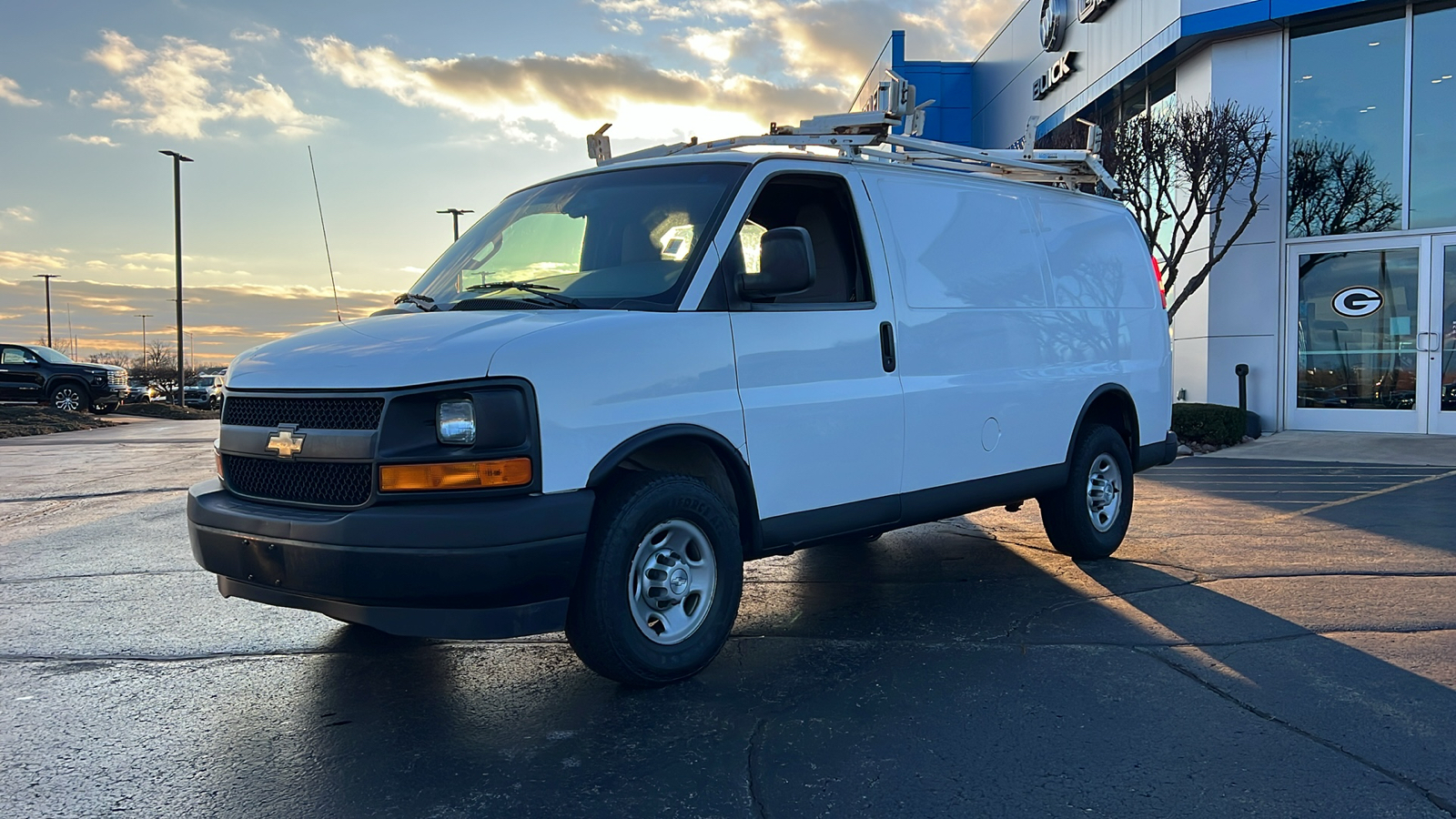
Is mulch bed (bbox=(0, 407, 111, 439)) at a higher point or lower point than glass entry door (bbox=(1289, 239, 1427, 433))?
lower

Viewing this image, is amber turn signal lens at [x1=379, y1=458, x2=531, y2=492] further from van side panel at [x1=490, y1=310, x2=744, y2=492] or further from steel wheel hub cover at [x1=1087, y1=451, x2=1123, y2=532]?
steel wheel hub cover at [x1=1087, y1=451, x2=1123, y2=532]

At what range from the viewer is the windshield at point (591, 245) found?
4.52m

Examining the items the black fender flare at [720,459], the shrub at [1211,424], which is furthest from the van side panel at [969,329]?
the shrub at [1211,424]

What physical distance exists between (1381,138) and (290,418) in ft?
54.1

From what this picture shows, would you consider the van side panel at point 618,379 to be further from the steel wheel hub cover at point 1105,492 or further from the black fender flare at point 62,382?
the black fender flare at point 62,382

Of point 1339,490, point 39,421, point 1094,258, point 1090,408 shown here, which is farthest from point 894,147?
point 39,421

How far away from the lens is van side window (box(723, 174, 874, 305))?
4.99 metres

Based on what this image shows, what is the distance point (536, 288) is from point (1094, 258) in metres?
3.72

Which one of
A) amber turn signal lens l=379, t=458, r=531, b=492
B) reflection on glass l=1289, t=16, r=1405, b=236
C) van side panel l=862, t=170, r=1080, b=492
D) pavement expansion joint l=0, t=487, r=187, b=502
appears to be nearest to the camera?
amber turn signal lens l=379, t=458, r=531, b=492

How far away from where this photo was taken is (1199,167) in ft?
50.7

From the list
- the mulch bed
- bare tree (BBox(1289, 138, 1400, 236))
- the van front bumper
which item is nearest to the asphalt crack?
the van front bumper

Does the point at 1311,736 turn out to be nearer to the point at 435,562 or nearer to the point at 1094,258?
the point at 435,562

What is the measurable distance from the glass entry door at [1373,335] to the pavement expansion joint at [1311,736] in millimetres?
13263

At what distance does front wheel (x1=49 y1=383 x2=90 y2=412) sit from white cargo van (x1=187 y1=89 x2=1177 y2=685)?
91.0ft
